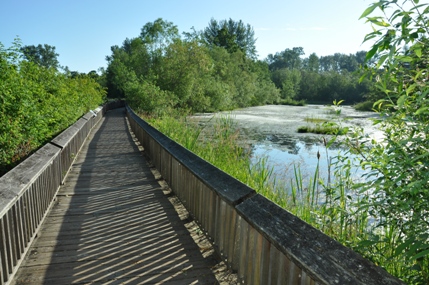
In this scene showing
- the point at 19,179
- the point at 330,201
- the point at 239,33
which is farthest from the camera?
the point at 239,33

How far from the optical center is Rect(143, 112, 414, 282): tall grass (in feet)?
11.4

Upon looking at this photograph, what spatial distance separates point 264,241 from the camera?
7.77ft

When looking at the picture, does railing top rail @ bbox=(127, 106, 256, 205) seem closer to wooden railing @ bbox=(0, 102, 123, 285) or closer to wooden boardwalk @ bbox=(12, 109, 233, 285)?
wooden boardwalk @ bbox=(12, 109, 233, 285)

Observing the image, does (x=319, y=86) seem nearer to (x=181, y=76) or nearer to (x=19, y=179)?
(x=181, y=76)

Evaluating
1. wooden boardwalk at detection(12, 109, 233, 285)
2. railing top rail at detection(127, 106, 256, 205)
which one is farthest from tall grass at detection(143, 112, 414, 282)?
wooden boardwalk at detection(12, 109, 233, 285)

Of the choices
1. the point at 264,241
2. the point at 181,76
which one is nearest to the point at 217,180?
the point at 264,241

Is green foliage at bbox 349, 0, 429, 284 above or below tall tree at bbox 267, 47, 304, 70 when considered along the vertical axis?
below

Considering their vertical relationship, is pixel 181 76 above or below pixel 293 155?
above

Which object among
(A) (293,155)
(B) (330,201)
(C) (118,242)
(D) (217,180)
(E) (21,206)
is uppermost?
(D) (217,180)

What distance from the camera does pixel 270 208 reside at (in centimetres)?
232

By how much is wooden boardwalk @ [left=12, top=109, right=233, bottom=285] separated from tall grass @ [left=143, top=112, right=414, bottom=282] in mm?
1438

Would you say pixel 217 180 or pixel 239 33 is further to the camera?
pixel 239 33

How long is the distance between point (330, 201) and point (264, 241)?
2.13 metres

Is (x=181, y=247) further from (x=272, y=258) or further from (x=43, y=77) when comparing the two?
(x=43, y=77)
